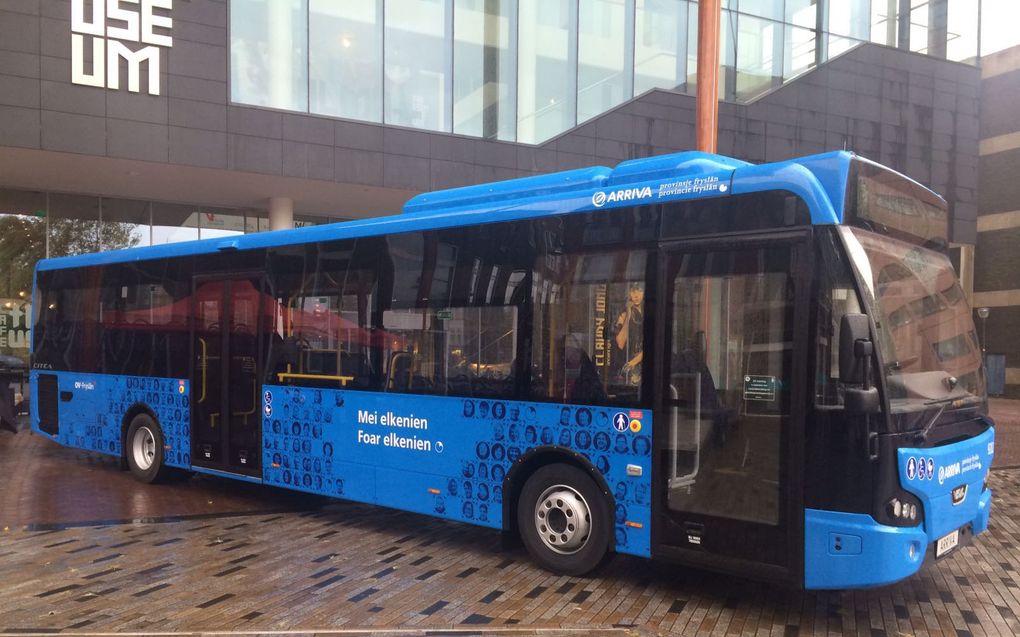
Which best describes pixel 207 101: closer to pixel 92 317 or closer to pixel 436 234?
pixel 92 317

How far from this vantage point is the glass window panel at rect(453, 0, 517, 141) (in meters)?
18.6

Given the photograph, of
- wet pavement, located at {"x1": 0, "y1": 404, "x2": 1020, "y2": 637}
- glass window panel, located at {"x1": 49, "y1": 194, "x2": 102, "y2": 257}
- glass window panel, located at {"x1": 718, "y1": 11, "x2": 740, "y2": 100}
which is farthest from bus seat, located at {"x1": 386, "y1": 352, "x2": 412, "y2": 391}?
glass window panel, located at {"x1": 718, "y1": 11, "x2": 740, "y2": 100}

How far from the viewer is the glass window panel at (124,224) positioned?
18.7m

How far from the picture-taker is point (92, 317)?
10.3 m

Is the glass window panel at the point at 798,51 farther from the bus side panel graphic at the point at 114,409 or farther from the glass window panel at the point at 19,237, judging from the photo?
the glass window panel at the point at 19,237

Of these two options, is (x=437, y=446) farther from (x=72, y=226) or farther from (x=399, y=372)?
(x=72, y=226)

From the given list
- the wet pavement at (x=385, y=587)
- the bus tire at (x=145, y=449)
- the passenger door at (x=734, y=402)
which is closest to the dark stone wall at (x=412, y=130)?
the bus tire at (x=145, y=449)

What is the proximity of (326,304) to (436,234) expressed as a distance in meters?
1.49

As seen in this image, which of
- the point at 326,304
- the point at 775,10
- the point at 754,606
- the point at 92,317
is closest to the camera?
the point at 754,606

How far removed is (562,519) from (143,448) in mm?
6192

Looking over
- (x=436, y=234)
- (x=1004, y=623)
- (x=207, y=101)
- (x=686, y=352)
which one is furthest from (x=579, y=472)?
(x=207, y=101)

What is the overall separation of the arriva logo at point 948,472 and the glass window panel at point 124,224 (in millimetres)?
18094

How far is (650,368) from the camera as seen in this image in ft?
17.8

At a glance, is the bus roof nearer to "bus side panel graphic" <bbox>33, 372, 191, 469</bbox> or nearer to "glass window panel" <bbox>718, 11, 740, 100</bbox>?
"bus side panel graphic" <bbox>33, 372, 191, 469</bbox>
